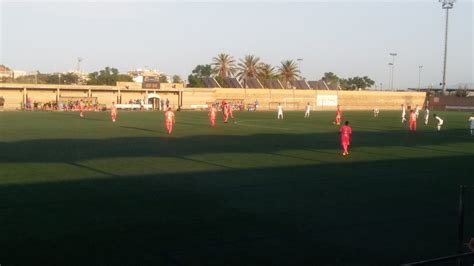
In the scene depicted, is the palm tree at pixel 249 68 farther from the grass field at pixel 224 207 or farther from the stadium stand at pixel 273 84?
the grass field at pixel 224 207

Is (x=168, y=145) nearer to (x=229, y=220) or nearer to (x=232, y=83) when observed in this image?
(x=229, y=220)

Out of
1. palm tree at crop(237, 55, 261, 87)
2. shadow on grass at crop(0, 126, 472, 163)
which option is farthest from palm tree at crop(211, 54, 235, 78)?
shadow on grass at crop(0, 126, 472, 163)

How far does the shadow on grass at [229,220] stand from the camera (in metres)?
6.92

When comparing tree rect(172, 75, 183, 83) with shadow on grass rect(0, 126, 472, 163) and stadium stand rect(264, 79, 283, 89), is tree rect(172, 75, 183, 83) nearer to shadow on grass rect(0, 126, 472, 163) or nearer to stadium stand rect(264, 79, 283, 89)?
stadium stand rect(264, 79, 283, 89)

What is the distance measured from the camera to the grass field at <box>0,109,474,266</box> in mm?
7039

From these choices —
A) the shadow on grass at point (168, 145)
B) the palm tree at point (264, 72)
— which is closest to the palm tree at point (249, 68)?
the palm tree at point (264, 72)

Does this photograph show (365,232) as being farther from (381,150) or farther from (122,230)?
(381,150)

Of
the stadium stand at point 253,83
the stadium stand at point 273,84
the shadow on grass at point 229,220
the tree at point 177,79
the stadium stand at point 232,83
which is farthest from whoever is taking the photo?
the tree at point 177,79

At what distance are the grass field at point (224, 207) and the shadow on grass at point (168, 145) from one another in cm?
18

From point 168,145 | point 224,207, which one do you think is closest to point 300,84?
point 168,145

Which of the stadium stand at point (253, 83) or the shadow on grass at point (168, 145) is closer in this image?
the shadow on grass at point (168, 145)

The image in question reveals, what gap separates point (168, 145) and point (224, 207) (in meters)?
12.0

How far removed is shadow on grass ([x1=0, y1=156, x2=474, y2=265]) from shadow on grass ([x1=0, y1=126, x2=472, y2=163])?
5216 millimetres

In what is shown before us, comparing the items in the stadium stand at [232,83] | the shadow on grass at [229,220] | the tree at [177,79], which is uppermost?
the tree at [177,79]
